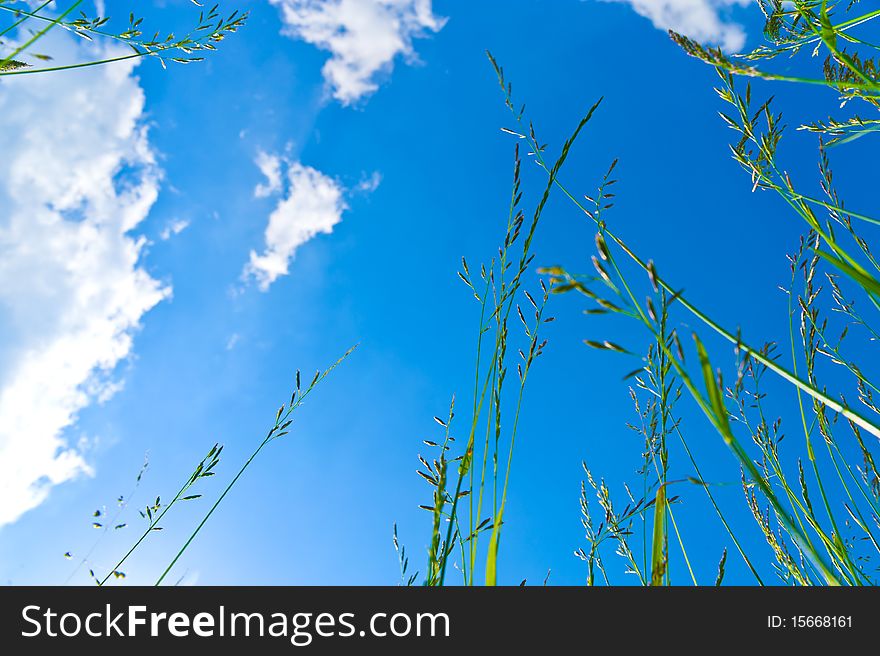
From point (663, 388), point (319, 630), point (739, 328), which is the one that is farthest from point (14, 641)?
point (663, 388)

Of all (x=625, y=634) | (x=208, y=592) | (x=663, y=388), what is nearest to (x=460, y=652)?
(x=625, y=634)

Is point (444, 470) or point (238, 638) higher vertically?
point (444, 470)

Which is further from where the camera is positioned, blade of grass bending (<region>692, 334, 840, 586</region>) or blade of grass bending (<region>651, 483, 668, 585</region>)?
blade of grass bending (<region>651, 483, 668, 585</region>)

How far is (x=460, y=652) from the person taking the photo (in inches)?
22.9

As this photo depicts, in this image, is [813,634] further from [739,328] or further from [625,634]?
[739,328]

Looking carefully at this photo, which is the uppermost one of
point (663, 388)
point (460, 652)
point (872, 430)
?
point (663, 388)

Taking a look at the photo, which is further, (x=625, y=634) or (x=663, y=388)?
(x=663, y=388)

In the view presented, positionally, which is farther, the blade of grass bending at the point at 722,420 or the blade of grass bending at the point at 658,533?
the blade of grass bending at the point at 658,533

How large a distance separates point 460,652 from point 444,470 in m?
0.32

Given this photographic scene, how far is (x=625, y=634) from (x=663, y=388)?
0.49 meters

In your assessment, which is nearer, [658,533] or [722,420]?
[722,420]

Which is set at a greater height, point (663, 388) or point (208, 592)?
point (663, 388)

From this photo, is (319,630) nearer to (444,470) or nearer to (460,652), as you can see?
(460,652)

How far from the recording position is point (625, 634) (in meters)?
A: 0.58
